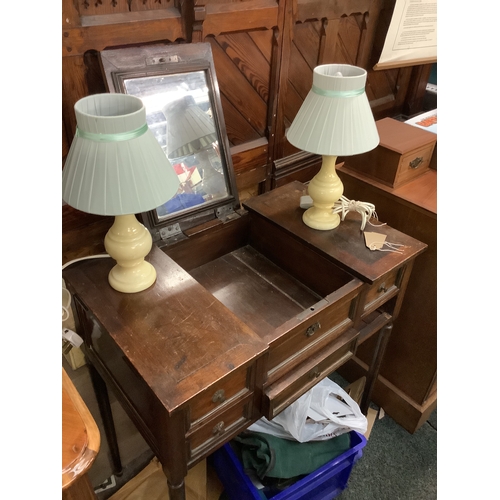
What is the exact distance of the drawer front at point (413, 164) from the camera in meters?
1.35

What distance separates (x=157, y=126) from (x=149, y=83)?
0.10 metres

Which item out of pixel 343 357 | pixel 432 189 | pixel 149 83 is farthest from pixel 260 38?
pixel 343 357

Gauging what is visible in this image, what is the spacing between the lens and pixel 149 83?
1.02 meters

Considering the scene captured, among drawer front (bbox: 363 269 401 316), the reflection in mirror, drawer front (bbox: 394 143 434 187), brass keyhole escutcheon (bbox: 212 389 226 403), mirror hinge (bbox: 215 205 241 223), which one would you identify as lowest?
drawer front (bbox: 363 269 401 316)

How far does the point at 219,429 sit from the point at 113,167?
55 cm

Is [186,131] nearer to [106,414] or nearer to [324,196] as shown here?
Answer: [324,196]

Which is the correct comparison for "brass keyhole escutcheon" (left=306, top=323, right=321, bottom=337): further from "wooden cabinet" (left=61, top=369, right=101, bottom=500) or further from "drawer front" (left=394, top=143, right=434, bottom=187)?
"drawer front" (left=394, top=143, right=434, bottom=187)

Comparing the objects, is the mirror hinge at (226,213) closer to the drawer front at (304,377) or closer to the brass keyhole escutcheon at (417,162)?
the drawer front at (304,377)

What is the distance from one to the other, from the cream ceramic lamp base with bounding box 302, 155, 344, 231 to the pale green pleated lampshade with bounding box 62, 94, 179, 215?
18.9 inches

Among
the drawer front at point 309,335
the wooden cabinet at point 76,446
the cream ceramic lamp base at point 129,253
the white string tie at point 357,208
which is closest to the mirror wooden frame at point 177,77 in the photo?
the cream ceramic lamp base at point 129,253

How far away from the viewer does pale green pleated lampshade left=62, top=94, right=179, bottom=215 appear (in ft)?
2.36

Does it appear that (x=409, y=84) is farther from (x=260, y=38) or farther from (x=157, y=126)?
(x=157, y=126)

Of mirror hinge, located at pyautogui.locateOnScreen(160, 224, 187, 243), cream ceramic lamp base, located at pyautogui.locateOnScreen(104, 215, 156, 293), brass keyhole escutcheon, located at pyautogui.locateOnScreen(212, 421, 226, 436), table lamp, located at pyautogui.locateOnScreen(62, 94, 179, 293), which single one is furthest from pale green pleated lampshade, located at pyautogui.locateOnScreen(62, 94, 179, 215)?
brass keyhole escutcheon, located at pyautogui.locateOnScreen(212, 421, 226, 436)

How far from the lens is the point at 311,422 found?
127 centimetres
